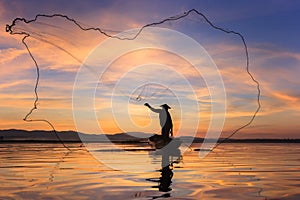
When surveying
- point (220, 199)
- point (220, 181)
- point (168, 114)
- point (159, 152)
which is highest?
point (168, 114)

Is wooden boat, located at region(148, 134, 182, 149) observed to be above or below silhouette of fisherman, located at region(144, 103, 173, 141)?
below

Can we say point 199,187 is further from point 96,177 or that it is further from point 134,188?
point 96,177

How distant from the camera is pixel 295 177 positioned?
20078 millimetres

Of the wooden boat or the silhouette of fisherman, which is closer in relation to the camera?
the silhouette of fisherman

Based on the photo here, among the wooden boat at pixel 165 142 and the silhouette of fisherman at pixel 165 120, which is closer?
the silhouette of fisherman at pixel 165 120

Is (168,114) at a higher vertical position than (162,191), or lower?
higher

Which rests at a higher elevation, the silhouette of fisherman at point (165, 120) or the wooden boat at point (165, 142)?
the silhouette of fisherman at point (165, 120)

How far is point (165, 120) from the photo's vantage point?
115 feet

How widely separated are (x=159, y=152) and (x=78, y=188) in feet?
70.4

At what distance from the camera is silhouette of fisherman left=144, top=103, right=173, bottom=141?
34812 millimetres

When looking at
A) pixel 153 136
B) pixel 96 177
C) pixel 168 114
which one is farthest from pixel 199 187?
pixel 153 136

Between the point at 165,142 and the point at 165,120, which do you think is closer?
the point at 165,120

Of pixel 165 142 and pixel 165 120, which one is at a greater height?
pixel 165 120

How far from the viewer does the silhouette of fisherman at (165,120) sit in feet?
114
